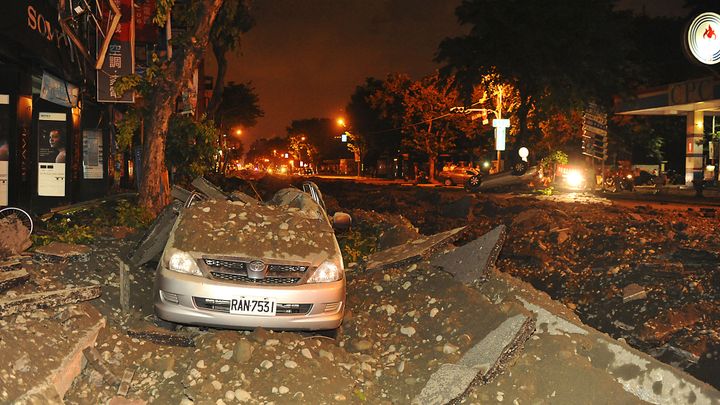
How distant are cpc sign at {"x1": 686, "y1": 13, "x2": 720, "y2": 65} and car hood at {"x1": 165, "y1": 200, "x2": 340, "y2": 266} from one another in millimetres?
17118

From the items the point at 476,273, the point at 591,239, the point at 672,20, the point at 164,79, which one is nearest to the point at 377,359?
→ the point at 476,273

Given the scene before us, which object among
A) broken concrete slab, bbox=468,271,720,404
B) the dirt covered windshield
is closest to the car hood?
the dirt covered windshield

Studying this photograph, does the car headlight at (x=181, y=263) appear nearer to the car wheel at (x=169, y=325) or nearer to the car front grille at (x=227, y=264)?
the car front grille at (x=227, y=264)

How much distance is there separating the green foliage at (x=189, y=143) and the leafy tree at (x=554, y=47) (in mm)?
16626

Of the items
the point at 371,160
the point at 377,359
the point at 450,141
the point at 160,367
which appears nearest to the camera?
the point at 160,367

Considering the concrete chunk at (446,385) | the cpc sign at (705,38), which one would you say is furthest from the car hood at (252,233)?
the cpc sign at (705,38)

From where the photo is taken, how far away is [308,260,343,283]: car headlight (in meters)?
5.95

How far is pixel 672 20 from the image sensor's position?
182 ft

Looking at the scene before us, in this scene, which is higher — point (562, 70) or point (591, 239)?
point (562, 70)

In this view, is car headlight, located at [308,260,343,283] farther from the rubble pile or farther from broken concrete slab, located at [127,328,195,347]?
the rubble pile

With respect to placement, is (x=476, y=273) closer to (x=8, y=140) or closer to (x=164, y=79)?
(x=164, y=79)

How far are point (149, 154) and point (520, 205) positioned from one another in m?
11.0

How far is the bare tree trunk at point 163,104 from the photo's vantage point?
551 inches

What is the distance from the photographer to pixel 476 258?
7383mm
